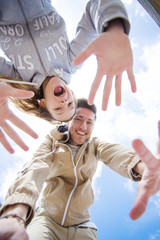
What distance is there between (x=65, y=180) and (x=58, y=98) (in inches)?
24.1

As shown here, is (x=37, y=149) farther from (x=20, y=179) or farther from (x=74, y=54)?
(x=74, y=54)

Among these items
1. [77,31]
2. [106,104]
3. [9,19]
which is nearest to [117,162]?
[106,104]

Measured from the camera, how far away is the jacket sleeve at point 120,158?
2.32 feet

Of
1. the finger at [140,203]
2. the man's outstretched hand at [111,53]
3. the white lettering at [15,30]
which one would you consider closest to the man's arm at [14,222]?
the finger at [140,203]

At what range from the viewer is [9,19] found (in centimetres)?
107

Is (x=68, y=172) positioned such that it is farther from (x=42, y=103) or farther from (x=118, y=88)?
(x=118, y=88)

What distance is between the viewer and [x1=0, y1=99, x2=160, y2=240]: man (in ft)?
2.11

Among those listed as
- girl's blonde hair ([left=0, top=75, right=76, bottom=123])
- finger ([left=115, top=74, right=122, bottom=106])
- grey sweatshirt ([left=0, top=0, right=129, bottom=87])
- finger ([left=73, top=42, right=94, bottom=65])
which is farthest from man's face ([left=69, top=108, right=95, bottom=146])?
finger ([left=73, top=42, right=94, bottom=65])

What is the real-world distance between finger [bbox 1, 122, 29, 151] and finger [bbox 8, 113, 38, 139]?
0.13 ft

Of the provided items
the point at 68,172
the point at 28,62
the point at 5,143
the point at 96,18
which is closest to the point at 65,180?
the point at 68,172

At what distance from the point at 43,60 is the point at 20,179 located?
794mm

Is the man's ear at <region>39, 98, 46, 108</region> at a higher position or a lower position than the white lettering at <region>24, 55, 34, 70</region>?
lower

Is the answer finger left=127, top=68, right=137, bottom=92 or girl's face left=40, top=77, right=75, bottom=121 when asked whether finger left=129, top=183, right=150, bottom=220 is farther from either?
girl's face left=40, top=77, right=75, bottom=121

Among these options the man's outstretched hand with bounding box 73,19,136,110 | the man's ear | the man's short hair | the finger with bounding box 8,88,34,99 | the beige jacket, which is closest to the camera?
the man's outstretched hand with bounding box 73,19,136,110
